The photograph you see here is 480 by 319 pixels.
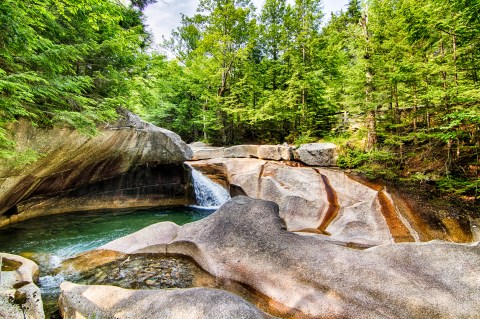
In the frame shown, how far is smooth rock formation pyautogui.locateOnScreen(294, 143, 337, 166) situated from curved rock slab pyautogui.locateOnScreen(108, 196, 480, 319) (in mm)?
6820

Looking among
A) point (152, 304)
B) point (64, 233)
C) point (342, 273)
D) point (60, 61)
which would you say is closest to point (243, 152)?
point (64, 233)

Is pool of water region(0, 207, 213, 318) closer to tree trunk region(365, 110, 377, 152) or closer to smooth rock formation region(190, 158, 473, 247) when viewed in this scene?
smooth rock formation region(190, 158, 473, 247)

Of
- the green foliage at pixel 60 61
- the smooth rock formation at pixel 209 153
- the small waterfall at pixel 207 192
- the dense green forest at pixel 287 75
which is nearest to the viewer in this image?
the green foliage at pixel 60 61

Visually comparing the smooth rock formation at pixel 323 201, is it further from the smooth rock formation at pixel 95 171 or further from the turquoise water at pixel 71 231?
the smooth rock formation at pixel 95 171

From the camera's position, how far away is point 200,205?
1375cm

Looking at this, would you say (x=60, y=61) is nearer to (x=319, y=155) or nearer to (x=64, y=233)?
(x=64, y=233)

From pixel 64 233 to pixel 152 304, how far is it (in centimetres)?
733

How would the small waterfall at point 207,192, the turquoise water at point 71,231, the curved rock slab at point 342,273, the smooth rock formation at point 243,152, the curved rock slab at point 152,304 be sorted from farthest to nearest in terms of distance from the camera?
the smooth rock formation at point 243,152, the small waterfall at point 207,192, the turquoise water at point 71,231, the curved rock slab at point 342,273, the curved rock slab at point 152,304

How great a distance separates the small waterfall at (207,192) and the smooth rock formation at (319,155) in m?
4.65

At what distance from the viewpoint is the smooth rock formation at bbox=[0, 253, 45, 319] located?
10.9ft

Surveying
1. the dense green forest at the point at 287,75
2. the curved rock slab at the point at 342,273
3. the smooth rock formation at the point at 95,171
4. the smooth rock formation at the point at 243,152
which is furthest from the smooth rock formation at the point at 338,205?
the smooth rock formation at the point at 95,171

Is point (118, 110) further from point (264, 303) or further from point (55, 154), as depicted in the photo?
point (264, 303)

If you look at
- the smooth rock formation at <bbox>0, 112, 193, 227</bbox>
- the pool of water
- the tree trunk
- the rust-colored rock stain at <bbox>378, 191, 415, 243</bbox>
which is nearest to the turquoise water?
the pool of water

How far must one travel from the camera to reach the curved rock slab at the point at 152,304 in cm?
317
